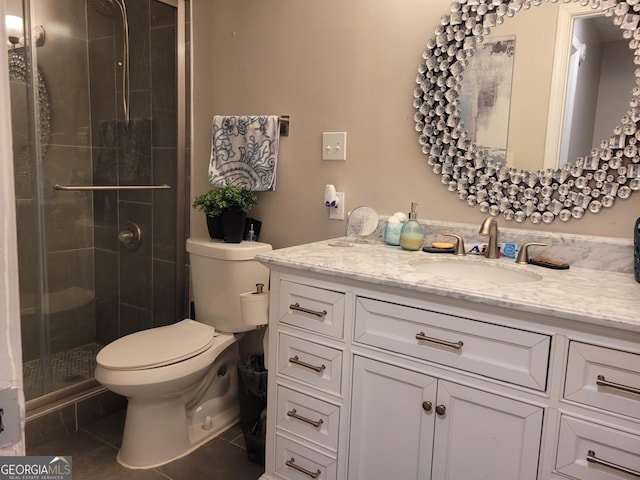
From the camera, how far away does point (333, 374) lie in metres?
1.40

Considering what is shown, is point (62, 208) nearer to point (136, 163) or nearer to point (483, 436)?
point (136, 163)

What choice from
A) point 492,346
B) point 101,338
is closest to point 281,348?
point 492,346

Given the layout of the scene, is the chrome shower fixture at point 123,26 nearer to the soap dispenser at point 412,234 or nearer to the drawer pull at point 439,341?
the soap dispenser at point 412,234

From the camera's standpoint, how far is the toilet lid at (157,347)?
171 centimetres

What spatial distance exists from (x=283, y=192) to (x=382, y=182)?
0.49m

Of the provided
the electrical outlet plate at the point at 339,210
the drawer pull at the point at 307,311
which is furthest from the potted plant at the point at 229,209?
the drawer pull at the point at 307,311

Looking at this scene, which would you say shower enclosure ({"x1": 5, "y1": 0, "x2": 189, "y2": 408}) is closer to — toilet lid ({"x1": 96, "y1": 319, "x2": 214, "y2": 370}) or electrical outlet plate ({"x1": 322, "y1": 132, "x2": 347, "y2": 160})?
toilet lid ({"x1": 96, "y1": 319, "x2": 214, "y2": 370})

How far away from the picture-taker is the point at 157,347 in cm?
181

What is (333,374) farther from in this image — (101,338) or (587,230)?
(101,338)

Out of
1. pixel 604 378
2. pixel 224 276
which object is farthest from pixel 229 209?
pixel 604 378

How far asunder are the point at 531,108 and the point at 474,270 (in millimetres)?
541

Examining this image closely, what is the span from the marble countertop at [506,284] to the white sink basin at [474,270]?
0.04 ft

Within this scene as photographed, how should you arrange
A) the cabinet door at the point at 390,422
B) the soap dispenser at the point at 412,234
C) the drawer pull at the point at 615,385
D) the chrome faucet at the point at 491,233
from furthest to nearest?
1. the soap dispenser at the point at 412,234
2. the chrome faucet at the point at 491,233
3. the cabinet door at the point at 390,422
4. the drawer pull at the point at 615,385

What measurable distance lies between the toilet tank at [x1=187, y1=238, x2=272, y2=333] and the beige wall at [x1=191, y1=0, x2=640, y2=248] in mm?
235
